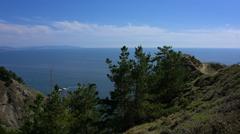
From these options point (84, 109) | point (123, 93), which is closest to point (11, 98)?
→ point (84, 109)

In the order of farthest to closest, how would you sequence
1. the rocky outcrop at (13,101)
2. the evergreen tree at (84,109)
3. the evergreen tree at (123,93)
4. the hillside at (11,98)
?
the hillside at (11,98)
the rocky outcrop at (13,101)
the evergreen tree at (84,109)
the evergreen tree at (123,93)

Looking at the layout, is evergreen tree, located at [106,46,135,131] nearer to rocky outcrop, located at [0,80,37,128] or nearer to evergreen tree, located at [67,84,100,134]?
A: evergreen tree, located at [67,84,100,134]

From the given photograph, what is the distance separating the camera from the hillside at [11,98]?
9512cm

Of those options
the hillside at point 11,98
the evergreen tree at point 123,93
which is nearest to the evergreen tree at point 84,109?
the evergreen tree at point 123,93

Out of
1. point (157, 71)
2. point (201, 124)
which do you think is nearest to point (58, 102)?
point (157, 71)

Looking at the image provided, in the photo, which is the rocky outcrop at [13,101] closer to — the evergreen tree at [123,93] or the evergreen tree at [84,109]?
the evergreen tree at [84,109]

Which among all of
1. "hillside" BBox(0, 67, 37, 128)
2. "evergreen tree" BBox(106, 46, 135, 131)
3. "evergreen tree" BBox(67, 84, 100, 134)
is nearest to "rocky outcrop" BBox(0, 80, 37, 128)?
"hillside" BBox(0, 67, 37, 128)

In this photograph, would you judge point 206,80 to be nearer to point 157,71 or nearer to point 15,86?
point 157,71

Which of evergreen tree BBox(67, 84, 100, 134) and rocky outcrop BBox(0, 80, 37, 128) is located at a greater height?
evergreen tree BBox(67, 84, 100, 134)

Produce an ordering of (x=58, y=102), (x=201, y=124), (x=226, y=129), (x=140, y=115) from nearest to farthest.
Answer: (x=226, y=129) → (x=201, y=124) → (x=58, y=102) → (x=140, y=115)

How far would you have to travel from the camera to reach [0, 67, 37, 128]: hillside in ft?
312

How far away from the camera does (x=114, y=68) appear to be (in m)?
44.6

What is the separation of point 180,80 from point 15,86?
68.2m

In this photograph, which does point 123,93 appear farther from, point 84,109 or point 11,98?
point 11,98
